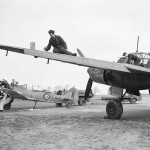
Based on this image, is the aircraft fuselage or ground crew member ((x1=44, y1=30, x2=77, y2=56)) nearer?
the aircraft fuselage

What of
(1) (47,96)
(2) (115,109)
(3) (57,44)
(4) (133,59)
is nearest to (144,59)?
(4) (133,59)

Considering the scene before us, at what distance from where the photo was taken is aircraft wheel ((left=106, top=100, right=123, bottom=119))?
1041cm

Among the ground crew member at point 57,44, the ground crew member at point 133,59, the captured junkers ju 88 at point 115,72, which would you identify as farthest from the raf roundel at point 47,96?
the ground crew member at point 133,59

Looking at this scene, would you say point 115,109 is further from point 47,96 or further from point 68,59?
point 47,96

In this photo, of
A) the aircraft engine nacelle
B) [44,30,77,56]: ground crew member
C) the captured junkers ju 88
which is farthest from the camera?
the aircraft engine nacelle

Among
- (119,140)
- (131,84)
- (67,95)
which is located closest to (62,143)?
(119,140)

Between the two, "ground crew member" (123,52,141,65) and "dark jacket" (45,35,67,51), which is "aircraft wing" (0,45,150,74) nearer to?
"ground crew member" (123,52,141,65)

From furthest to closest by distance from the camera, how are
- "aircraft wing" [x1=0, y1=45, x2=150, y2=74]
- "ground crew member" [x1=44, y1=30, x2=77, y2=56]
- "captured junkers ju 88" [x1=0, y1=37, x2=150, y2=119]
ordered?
"ground crew member" [x1=44, y1=30, x2=77, y2=56] < "captured junkers ju 88" [x1=0, y1=37, x2=150, y2=119] < "aircraft wing" [x1=0, y1=45, x2=150, y2=74]

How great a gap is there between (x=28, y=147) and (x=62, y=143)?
0.82 meters

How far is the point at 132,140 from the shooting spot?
6055 mm

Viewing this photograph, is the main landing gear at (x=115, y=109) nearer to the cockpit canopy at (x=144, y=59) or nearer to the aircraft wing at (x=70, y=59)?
the cockpit canopy at (x=144, y=59)

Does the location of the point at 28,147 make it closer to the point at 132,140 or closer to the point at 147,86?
the point at 132,140

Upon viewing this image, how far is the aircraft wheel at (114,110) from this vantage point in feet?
34.1

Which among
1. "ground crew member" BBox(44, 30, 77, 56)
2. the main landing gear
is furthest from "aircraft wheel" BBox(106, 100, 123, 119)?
"ground crew member" BBox(44, 30, 77, 56)
